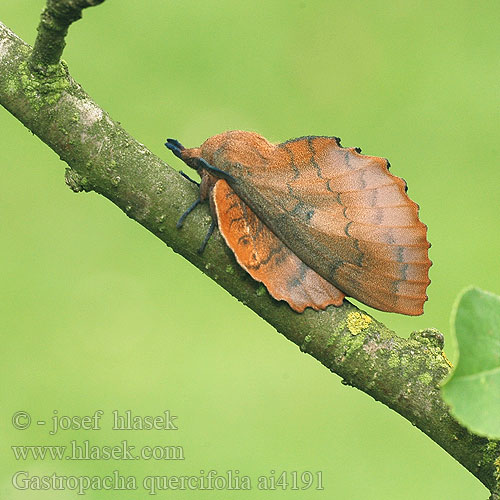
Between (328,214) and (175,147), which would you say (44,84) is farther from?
(328,214)

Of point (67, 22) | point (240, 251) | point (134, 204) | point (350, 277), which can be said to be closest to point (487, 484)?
point (350, 277)

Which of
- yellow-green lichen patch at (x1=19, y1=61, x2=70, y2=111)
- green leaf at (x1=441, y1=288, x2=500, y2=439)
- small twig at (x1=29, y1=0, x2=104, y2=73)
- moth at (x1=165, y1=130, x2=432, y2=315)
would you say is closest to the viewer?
green leaf at (x1=441, y1=288, x2=500, y2=439)

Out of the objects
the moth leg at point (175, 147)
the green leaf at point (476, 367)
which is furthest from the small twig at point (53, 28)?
the green leaf at point (476, 367)

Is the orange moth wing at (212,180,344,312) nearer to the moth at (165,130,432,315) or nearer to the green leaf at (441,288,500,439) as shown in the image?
the moth at (165,130,432,315)

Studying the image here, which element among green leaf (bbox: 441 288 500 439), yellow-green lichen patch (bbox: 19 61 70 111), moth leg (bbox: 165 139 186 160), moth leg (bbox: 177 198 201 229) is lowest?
green leaf (bbox: 441 288 500 439)

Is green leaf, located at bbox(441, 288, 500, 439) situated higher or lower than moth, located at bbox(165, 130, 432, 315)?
lower

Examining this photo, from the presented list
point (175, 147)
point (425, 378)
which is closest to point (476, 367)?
point (425, 378)

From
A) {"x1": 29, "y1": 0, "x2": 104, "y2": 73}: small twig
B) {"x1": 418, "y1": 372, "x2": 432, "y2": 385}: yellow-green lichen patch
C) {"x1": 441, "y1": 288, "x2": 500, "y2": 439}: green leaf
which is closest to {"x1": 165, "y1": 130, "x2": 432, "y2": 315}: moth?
{"x1": 418, "y1": 372, "x2": 432, "y2": 385}: yellow-green lichen patch

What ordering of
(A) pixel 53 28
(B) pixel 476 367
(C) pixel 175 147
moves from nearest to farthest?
1. (B) pixel 476 367
2. (A) pixel 53 28
3. (C) pixel 175 147
